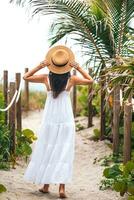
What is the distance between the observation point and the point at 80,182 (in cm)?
846

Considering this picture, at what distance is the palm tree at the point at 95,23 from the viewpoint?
34.7 feet

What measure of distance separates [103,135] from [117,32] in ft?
6.50

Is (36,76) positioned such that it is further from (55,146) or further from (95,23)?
(95,23)

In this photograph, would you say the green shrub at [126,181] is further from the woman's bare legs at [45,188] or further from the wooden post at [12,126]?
the wooden post at [12,126]

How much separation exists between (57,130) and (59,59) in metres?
0.82

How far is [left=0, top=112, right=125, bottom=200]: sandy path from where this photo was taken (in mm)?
7112

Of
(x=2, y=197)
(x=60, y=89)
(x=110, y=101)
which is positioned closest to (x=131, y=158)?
(x=60, y=89)

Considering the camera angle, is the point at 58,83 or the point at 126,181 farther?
the point at 58,83

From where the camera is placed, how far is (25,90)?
17.5m

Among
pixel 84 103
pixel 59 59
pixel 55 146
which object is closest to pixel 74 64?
pixel 59 59

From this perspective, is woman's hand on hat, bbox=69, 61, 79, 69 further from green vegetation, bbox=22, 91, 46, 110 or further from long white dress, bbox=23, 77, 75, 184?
green vegetation, bbox=22, 91, 46, 110

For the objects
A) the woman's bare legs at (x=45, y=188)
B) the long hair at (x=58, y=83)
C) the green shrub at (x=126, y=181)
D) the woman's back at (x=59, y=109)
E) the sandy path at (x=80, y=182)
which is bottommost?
the sandy path at (x=80, y=182)

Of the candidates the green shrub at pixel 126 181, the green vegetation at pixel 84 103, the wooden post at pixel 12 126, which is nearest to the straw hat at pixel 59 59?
the green shrub at pixel 126 181

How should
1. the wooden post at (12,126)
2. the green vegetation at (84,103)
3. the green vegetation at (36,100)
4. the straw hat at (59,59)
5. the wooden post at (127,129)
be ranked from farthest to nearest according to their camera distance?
the green vegetation at (36,100) < the green vegetation at (84,103) < the wooden post at (12,126) < the wooden post at (127,129) < the straw hat at (59,59)
